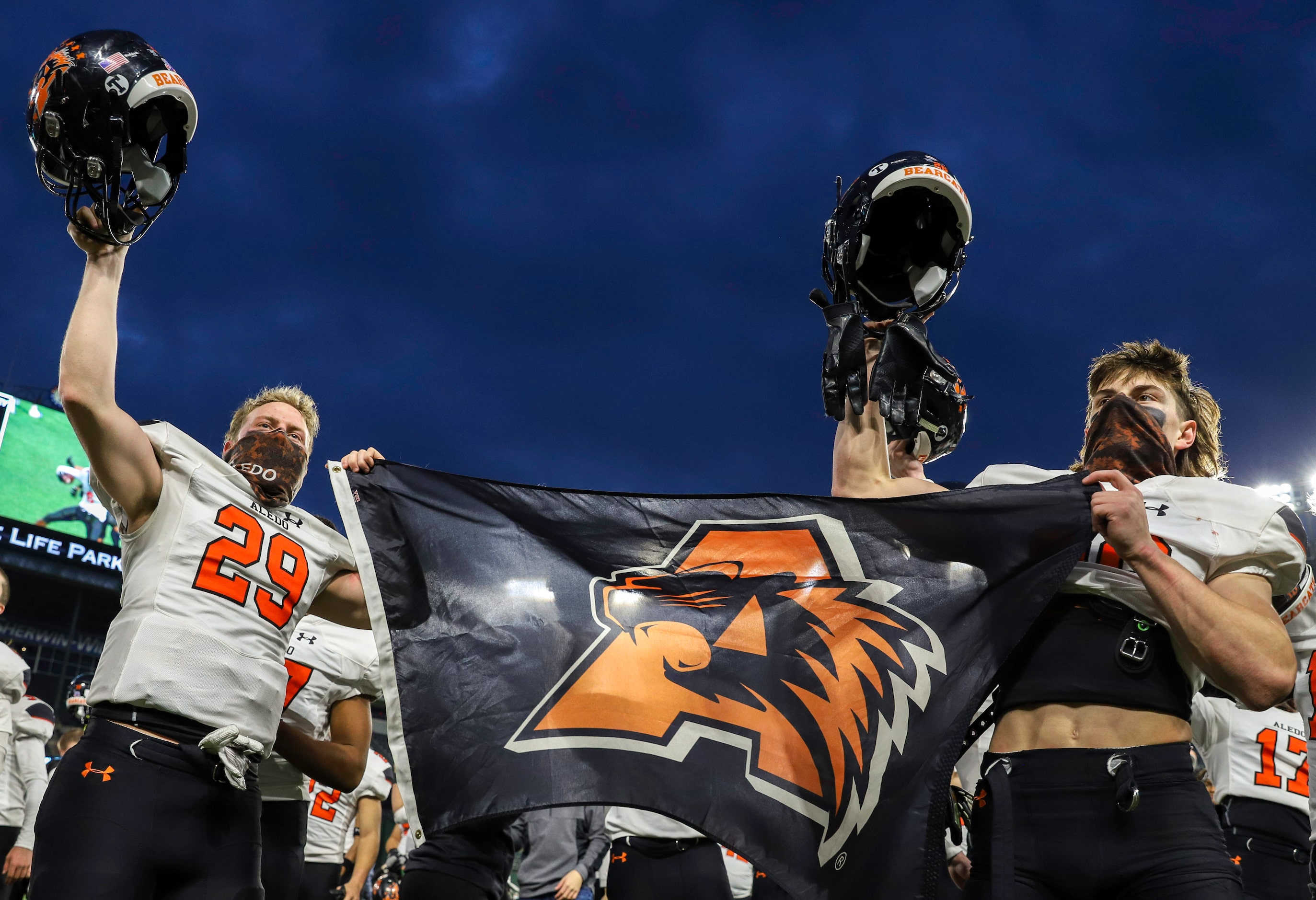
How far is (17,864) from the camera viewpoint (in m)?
7.22

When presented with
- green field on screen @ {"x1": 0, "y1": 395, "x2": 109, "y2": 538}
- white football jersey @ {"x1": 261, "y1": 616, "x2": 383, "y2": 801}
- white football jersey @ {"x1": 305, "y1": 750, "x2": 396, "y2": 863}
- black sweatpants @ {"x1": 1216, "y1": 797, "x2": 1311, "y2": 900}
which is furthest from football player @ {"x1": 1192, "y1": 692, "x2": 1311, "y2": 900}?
green field on screen @ {"x1": 0, "y1": 395, "x2": 109, "y2": 538}

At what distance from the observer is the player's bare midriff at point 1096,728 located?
103 inches

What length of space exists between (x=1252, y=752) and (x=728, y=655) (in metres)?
3.97

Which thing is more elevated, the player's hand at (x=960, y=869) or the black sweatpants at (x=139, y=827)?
the player's hand at (x=960, y=869)

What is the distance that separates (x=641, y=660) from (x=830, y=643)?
610mm

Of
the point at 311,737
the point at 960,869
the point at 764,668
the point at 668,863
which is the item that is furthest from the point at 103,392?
the point at 668,863

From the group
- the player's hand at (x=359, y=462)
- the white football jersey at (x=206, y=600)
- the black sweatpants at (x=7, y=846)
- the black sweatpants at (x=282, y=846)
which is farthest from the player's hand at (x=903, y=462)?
the black sweatpants at (x=7, y=846)

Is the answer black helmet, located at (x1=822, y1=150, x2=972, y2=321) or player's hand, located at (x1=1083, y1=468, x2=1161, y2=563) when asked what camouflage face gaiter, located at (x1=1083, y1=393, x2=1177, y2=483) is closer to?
player's hand, located at (x1=1083, y1=468, x2=1161, y2=563)

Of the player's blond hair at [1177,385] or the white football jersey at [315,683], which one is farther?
the white football jersey at [315,683]

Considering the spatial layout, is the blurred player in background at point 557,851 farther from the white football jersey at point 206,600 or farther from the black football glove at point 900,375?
the black football glove at point 900,375

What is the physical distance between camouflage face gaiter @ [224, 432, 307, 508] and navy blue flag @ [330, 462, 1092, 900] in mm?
625

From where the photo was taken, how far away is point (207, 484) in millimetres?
3723

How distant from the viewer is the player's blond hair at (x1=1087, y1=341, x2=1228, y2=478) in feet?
11.5

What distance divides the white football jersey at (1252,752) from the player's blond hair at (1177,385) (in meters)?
2.44
